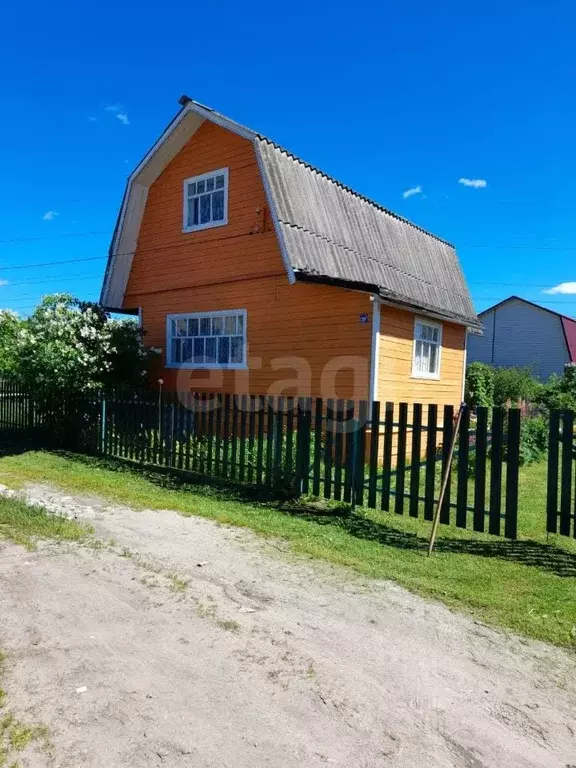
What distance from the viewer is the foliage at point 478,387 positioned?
763 inches

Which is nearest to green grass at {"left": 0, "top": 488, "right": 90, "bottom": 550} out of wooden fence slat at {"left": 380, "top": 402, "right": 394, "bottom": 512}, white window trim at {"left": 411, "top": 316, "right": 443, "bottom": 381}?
wooden fence slat at {"left": 380, "top": 402, "right": 394, "bottom": 512}

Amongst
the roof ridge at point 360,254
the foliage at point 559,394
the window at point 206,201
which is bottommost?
the foliage at point 559,394

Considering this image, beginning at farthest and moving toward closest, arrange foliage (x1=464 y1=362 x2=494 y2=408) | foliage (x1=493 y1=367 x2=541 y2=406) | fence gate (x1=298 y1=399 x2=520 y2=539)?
1. foliage (x1=493 y1=367 x2=541 y2=406)
2. foliage (x1=464 y1=362 x2=494 y2=408)
3. fence gate (x1=298 y1=399 x2=520 y2=539)

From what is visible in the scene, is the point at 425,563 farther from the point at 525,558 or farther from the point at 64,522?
the point at 64,522

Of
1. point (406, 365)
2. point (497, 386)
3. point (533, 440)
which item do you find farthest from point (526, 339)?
point (406, 365)

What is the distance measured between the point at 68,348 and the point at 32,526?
6339mm

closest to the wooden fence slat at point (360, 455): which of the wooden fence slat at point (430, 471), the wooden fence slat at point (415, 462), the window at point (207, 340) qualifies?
the wooden fence slat at point (415, 462)

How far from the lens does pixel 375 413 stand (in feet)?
23.1

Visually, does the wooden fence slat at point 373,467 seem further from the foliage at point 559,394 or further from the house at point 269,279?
the foliage at point 559,394

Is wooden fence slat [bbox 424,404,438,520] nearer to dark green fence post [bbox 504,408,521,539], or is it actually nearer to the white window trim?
dark green fence post [bbox 504,408,521,539]

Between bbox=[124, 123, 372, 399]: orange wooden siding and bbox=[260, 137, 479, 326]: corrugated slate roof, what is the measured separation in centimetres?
71

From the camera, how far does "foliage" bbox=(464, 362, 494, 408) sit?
63.6ft

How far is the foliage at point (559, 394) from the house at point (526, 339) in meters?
11.9

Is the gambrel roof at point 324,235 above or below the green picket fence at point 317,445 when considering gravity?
above
